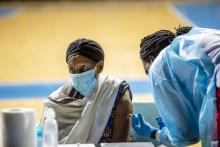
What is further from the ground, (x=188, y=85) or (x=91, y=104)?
(x=188, y=85)

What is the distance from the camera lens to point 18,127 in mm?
2158

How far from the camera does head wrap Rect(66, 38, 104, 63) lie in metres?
2.87

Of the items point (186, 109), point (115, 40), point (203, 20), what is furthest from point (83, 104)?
point (203, 20)

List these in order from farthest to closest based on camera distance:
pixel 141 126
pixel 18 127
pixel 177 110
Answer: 1. pixel 141 126
2. pixel 177 110
3. pixel 18 127

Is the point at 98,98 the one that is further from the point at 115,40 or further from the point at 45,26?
the point at 45,26

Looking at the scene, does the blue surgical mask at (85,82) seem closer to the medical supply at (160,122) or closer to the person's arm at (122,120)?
the person's arm at (122,120)

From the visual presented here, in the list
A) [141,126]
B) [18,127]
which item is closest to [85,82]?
[141,126]

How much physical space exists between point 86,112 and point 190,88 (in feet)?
2.40

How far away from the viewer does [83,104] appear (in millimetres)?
2941

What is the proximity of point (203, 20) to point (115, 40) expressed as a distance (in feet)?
9.30

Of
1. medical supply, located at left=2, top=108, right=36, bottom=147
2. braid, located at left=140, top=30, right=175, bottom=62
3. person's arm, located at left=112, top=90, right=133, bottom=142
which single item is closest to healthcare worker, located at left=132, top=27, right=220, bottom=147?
braid, located at left=140, top=30, right=175, bottom=62

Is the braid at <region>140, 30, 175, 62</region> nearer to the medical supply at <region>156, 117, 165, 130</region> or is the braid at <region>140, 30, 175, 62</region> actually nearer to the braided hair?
the braided hair

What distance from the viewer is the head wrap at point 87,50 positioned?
287cm

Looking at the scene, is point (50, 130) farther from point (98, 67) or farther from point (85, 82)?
point (98, 67)
